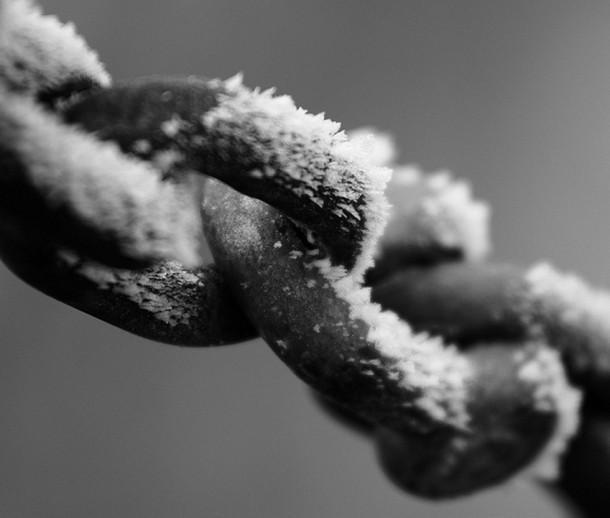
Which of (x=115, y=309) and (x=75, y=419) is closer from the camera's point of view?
(x=115, y=309)

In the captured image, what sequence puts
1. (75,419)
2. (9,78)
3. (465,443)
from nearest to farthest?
(9,78)
(465,443)
(75,419)

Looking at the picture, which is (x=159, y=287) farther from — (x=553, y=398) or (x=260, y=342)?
(x=260, y=342)

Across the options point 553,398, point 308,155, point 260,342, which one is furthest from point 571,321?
point 260,342

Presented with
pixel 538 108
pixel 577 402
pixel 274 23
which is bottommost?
pixel 577 402

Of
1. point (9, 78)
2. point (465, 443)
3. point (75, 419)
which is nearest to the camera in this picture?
point (9, 78)

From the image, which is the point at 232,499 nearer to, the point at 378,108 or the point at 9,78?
the point at 378,108

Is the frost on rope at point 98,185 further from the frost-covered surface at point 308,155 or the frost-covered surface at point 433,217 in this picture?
the frost-covered surface at point 433,217

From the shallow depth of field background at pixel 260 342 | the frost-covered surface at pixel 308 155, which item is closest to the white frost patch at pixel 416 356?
the frost-covered surface at pixel 308 155

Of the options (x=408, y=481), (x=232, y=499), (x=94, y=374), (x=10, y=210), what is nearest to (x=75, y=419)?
(x=94, y=374)
